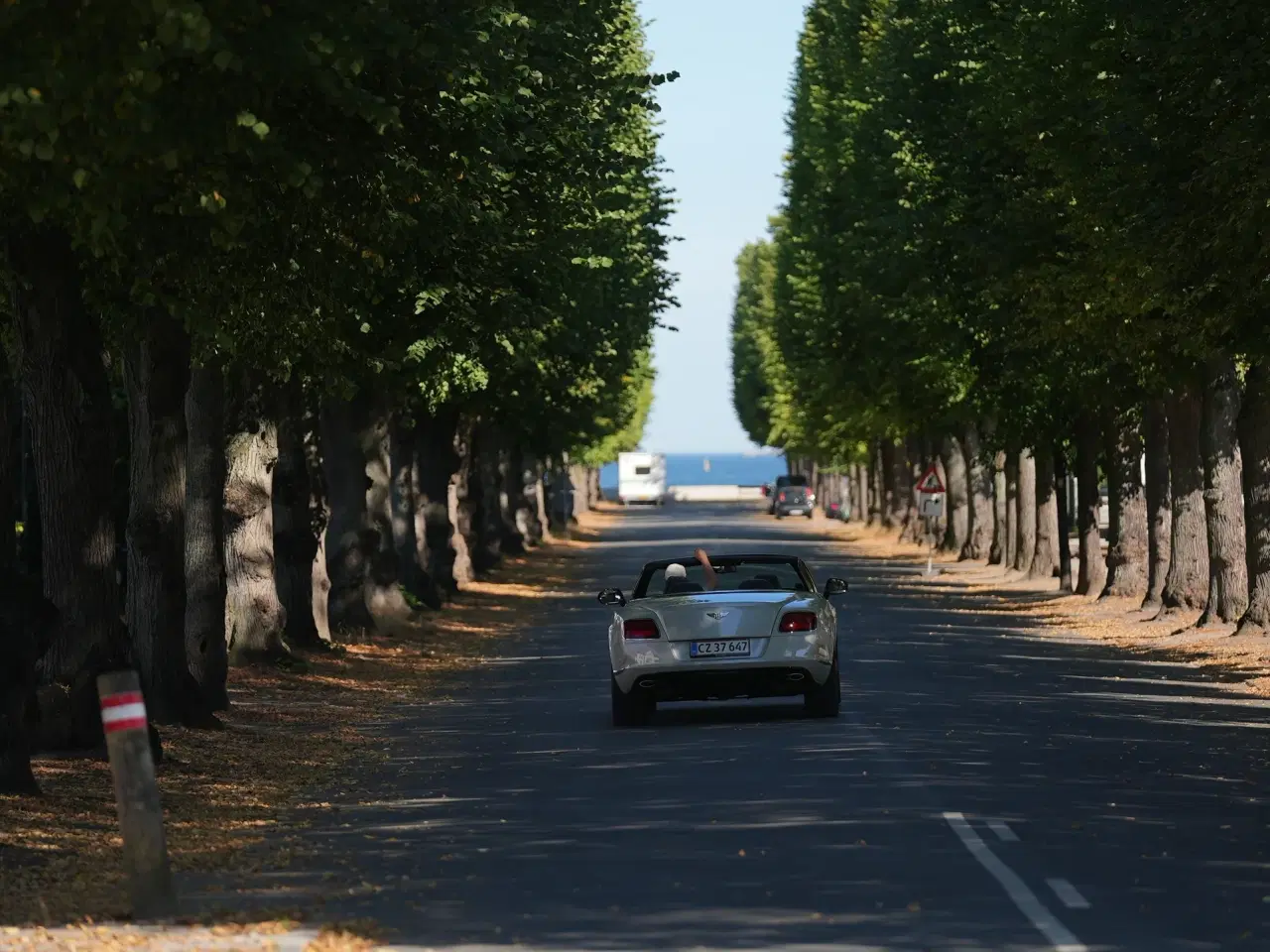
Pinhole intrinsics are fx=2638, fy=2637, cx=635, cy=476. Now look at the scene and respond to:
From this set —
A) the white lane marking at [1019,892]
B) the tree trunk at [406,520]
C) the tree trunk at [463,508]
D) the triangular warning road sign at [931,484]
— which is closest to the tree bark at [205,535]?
the white lane marking at [1019,892]

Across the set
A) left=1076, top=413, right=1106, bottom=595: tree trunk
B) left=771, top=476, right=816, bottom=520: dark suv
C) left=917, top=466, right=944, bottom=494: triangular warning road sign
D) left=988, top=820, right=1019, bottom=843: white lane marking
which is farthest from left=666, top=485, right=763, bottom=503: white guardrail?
left=988, top=820, right=1019, bottom=843: white lane marking

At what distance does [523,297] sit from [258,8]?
1565 cm

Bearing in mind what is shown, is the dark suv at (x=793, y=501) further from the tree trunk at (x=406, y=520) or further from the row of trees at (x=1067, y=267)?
the tree trunk at (x=406, y=520)

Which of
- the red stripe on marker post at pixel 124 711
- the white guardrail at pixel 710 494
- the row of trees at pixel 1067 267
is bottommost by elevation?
the red stripe on marker post at pixel 124 711

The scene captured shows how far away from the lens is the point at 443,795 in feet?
55.6

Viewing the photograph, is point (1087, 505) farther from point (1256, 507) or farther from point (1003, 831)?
point (1003, 831)

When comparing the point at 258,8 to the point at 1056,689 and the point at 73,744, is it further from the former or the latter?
the point at 1056,689

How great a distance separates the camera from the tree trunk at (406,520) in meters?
46.3

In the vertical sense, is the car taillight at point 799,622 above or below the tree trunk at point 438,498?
below

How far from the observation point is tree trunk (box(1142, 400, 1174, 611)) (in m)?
40.6

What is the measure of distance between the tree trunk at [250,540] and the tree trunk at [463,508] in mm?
25568

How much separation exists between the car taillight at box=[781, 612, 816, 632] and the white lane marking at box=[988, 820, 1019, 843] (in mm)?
7168

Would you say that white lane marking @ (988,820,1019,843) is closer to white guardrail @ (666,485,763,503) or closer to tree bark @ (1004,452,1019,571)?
tree bark @ (1004,452,1019,571)

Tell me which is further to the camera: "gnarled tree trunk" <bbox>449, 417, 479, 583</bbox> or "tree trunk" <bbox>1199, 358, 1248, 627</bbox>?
"gnarled tree trunk" <bbox>449, 417, 479, 583</bbox>
